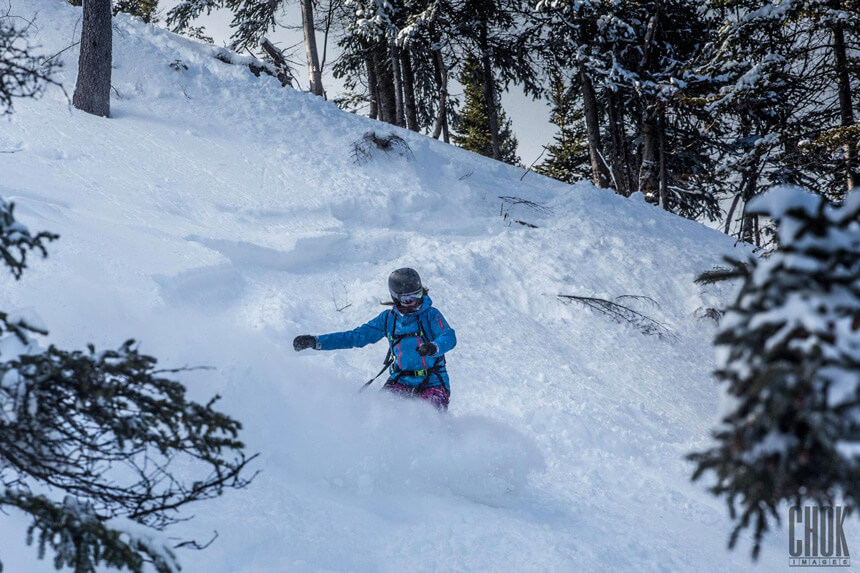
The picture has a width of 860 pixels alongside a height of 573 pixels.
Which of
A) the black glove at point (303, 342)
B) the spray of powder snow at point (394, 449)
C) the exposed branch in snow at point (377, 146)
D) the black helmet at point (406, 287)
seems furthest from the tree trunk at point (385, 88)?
the spray of powder snow at point (394, 449)

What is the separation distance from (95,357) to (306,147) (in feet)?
34.5

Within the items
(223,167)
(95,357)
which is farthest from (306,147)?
(95,357)

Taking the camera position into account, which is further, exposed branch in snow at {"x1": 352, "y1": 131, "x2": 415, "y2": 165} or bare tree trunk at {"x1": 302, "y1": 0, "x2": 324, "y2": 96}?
bare tree trunk at {"x1": 302, "y1": 0, "x2": 324, "y2": 96}

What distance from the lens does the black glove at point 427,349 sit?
534 cm

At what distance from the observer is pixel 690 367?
8383mm

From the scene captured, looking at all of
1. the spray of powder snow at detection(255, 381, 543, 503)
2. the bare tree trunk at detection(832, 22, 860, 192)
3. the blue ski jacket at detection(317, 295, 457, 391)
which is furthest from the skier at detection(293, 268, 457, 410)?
the bare tree trunk at detection(832, 22, 860, 192)

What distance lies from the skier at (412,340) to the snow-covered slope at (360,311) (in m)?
0.25

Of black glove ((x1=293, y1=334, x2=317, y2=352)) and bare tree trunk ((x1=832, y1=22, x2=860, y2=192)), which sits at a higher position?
bare tree trunk ((x1=832, y1=22, x2=860, y2=192))

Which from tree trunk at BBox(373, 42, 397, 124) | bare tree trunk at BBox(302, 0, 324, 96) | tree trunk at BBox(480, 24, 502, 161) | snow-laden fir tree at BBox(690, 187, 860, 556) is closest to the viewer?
snow-laden fir tree at BBox(690, 187, 860, 556)

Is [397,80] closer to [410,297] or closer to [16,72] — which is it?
[410,297]

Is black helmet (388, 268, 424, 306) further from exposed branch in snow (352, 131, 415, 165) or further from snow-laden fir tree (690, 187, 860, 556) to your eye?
exposed branch in snow (352, 131, 415, 165)

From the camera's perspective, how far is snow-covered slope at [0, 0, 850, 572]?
4.31m

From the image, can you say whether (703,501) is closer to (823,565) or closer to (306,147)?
(823,565)

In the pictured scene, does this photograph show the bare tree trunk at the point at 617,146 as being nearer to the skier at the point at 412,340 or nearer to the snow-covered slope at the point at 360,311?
the snow-covered slope at the point at 360,311
